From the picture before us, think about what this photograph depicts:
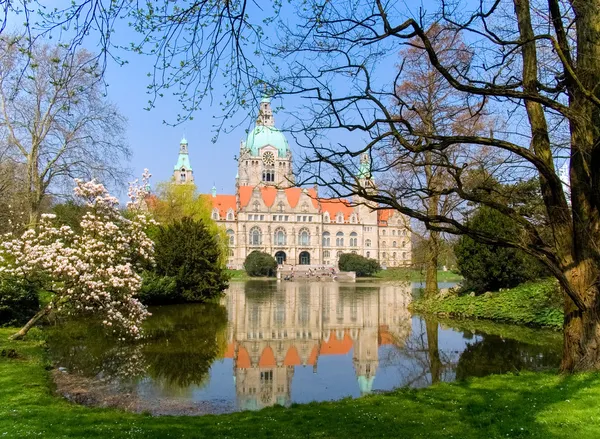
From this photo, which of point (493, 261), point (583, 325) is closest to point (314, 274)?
point (493, 261)

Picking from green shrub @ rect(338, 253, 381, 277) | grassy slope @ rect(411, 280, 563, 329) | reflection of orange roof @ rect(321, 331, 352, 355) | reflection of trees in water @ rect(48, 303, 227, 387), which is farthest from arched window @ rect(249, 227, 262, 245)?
reflection of orange roof @ rect(321, 331, 352, 355)

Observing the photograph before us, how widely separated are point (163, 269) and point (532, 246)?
20.1 metres

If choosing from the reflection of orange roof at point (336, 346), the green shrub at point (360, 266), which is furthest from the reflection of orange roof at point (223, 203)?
the reflection of orange roof at point (336, 346)

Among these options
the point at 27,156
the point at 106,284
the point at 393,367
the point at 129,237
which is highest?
the point at 27,156

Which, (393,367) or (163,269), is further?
(163,269)

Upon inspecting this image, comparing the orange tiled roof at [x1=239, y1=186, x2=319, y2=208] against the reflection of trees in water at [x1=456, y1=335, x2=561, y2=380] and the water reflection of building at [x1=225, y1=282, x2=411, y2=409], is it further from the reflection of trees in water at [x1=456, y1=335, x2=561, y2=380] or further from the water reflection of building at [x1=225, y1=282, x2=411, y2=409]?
the reflection of trees in water at [x1=456, y1=335, x2=561, y2=380]

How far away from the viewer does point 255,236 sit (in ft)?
290

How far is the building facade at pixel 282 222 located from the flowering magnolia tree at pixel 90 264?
7149 cm

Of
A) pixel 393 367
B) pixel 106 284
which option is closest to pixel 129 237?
pixel 106 284

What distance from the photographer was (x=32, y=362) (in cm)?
923

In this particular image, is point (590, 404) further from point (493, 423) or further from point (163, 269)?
point (163, 269)

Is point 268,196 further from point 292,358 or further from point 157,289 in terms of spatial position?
point 292,358

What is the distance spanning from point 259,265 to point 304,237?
2666 centimetres

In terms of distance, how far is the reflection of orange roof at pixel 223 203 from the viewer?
89.3m
